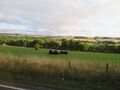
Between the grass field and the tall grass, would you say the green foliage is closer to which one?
the tall grass

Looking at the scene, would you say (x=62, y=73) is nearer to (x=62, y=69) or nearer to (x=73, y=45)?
(x=62, y=69)

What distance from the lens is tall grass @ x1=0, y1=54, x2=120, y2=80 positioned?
1216 cm

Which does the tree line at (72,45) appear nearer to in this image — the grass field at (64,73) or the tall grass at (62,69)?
the tall grass at (62,69)

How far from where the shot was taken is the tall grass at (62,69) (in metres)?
12.2

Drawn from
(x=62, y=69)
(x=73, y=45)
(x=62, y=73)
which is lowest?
(x=73, y=45)

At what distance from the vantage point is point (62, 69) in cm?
1324

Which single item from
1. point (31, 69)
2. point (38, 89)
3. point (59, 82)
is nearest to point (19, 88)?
point (38, 89)

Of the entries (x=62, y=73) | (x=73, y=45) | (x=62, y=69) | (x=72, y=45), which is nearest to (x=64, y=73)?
(x=62, y=73)

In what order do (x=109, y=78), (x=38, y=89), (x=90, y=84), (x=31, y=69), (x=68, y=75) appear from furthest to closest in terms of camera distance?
(x=31, y=69)
(x=68, y=75)
(x=109, y=78)
(x=90, y=84)
(x=38, y=89)

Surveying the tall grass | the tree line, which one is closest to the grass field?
the tall grass

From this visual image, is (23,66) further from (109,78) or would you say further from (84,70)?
(109,78)

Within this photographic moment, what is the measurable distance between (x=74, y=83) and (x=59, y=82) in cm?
73

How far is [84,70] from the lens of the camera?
1284 cm

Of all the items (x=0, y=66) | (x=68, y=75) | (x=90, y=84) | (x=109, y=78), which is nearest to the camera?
(x=90, y=84)
